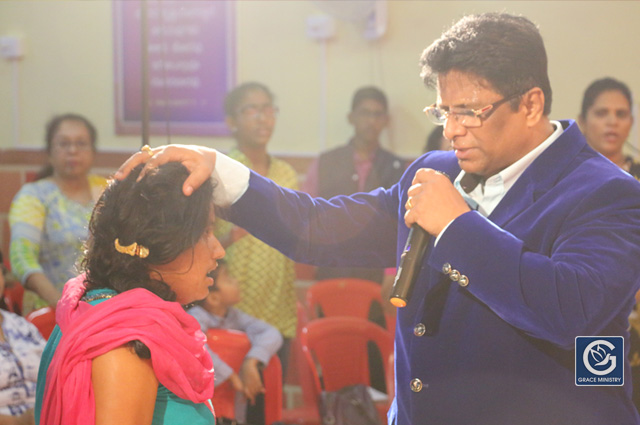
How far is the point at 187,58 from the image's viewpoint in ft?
11.8

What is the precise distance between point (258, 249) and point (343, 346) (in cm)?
55

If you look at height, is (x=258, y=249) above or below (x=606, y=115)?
below

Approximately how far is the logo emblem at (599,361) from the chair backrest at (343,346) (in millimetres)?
1424

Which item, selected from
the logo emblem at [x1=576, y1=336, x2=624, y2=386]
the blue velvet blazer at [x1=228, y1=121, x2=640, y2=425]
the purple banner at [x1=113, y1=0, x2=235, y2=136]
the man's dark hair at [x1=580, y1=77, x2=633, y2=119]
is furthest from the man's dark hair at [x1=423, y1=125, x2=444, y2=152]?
the logo emblem at [x1=576, y1=336, x2=624, y2=386]

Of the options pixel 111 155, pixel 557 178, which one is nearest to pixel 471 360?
Result: pixel 557 178

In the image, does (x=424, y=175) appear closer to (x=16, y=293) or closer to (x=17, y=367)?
(x=17, y=367)

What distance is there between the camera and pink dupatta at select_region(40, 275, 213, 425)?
3.38 ft

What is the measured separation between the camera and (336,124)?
362cm

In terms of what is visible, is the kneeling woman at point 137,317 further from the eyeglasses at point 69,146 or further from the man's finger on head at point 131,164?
the eyeglasses at point 69,146

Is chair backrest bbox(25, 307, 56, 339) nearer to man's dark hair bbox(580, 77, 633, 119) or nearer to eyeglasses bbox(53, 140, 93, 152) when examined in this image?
eyeglasses bbox(53, 140, 93, 152)

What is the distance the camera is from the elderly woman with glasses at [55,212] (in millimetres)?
2908

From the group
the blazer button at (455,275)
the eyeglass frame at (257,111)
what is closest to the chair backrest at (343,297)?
the eyeglass frame at (257,111)

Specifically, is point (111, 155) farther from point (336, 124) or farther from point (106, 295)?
point (106, 295)

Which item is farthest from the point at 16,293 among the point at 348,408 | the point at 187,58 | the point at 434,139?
the point at 434,139
